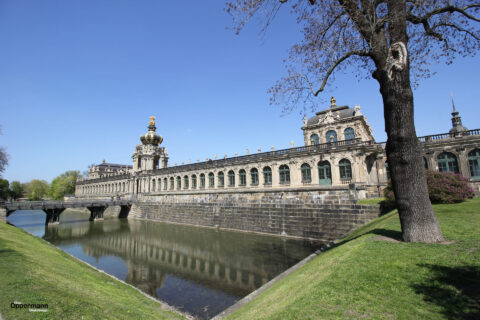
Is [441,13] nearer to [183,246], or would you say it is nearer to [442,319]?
[442,319]

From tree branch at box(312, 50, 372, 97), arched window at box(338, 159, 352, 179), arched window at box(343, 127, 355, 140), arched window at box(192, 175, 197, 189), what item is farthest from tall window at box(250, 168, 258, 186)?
tree branch at box(312, 50, 372, 97)

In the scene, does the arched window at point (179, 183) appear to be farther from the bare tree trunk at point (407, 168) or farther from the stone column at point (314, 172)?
the bare tree trunk at point (407, 168)

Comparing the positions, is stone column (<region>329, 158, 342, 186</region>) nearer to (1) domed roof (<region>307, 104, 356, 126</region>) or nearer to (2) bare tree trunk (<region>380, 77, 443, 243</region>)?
(1) domed roof (<region>307, 104, 356, 126</region>)

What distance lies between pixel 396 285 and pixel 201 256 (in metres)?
14.9

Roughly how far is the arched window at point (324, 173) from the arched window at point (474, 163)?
11.5 m

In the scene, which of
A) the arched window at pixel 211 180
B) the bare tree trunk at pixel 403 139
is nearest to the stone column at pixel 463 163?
the bare tree trunk at pixel 403 139

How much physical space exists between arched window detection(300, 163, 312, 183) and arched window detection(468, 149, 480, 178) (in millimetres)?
13457

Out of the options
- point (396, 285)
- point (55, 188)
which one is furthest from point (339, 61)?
point (55, 188)

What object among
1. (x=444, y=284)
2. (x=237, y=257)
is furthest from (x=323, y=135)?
(x=444, y=284)

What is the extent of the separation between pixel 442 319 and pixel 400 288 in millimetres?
1125

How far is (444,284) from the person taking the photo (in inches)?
177

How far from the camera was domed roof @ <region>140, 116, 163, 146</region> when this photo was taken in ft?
A: 163

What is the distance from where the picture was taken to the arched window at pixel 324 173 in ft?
77.4

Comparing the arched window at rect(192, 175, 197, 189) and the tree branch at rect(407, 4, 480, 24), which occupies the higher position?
the tree branch at rect(407, 4, 480, 24)
